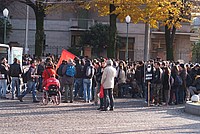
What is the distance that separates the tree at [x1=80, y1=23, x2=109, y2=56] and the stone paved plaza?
1130 inches

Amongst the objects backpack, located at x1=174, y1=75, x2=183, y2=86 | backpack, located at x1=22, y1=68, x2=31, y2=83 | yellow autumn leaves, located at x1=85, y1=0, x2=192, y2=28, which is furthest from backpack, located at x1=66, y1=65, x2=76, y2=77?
yellow autumn leaves, located at x1=85, y1=0, x2=192, y2=28

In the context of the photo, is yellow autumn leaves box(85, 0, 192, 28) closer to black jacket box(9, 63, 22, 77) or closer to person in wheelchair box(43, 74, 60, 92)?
black jacket box(9, 63, 22, 77)

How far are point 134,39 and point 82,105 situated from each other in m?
33.8

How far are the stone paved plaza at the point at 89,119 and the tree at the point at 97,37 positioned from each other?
28698 mm

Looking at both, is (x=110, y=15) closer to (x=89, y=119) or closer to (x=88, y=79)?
(x=88, y=79)

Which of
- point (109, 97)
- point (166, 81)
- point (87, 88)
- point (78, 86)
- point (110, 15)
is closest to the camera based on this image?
point (109, 97)

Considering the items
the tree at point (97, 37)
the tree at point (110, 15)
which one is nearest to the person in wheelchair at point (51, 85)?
the tree at point (110, 15)

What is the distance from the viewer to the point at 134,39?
5303cm

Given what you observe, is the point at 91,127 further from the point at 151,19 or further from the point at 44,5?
the point at 44,5

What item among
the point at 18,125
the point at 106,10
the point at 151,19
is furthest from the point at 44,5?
the point at 18,125

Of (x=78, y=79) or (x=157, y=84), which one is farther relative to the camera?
(x=78, y=79)

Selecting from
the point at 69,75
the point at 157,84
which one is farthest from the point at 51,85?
the point at 157,84

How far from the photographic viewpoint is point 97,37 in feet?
162

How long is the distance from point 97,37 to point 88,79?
94.2ft
